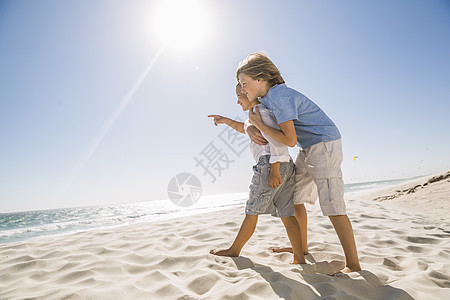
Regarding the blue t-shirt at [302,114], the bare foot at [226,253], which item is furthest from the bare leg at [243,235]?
the blue t-shirt at [302,114]

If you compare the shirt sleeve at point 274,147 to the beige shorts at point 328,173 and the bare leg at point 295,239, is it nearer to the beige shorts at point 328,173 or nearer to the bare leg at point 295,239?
the beige shorts at point 328,173

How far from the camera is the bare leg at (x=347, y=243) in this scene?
5.75 feet

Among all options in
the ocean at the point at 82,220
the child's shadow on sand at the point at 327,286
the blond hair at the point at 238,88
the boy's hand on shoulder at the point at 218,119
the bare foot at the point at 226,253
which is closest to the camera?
Result: the child's shadow on sand at the point at 327,286

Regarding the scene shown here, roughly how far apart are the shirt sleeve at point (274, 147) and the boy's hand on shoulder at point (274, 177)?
74 mm

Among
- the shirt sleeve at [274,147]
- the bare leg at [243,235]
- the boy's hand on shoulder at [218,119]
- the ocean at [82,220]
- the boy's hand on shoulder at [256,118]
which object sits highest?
the boy's hand on shoulder at [218,119]

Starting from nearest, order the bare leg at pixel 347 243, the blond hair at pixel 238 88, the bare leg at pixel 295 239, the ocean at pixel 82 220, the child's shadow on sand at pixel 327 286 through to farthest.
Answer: the child's shadow on sand at pixel 327 286 → the bare leg at pixel 347 243 → the bare leg at pixel 295 239 → the blond hair at pixel 238 88 → the ocean at pixel 82 220

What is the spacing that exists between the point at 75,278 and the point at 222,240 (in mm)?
1471

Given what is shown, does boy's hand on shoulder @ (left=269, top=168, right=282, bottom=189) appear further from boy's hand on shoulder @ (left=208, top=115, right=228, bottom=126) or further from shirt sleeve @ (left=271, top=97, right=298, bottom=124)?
boy's hand on shoulder @ (left=208, top=115, right=228, bottom=126)

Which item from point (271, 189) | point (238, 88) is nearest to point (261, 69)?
point (238, 88)

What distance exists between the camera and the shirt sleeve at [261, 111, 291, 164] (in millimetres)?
1897

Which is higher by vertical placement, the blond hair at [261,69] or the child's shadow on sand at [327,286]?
the blond hair at [261,69]

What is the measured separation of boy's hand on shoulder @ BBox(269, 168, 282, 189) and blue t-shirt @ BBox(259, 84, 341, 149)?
0.33 m

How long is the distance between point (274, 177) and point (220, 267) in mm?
788

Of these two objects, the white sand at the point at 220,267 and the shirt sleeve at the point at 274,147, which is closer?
the white sand at the point at 220,267
